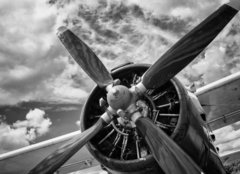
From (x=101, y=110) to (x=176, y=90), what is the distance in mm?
1890

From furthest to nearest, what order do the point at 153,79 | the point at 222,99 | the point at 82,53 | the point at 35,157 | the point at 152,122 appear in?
the point at 35,157 < the point at 222,99 < the point at 82,53 < the point at 153,79 < the point at 152,122

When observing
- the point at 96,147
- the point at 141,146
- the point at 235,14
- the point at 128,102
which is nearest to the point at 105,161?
the point at 96,147

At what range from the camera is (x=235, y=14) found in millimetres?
4668

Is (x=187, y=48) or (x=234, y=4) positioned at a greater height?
(x=234, y=4)

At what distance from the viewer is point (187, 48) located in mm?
4738

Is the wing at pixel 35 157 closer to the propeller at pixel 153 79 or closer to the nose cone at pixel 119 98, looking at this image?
the propeller at pixel 153 79

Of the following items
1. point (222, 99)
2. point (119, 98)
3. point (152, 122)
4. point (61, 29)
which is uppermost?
point (61, 29)

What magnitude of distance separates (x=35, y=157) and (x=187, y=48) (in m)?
7.27

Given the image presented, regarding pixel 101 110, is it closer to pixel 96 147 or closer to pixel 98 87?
pixel 98 87

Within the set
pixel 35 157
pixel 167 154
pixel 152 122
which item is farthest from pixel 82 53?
pixel 35 157

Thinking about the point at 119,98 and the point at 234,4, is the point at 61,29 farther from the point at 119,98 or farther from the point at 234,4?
the point at 234,4

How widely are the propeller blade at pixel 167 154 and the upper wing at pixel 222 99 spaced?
3689mm

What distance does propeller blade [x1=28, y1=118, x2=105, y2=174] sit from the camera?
15.2 feet

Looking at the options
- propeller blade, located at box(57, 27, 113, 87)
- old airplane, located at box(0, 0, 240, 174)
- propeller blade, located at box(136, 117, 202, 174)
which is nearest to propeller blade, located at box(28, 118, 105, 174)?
old airplane, located at box(0, 0, 240, 174)
